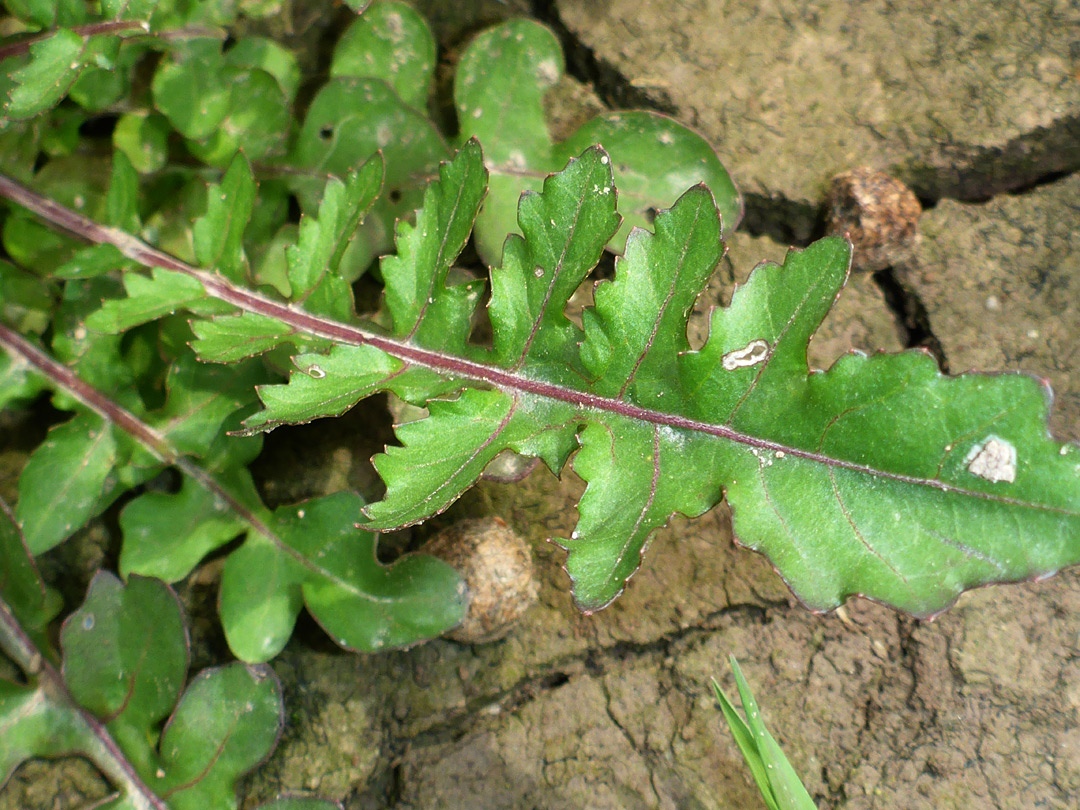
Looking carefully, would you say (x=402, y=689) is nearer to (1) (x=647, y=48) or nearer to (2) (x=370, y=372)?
(2) (x=370, y=372)

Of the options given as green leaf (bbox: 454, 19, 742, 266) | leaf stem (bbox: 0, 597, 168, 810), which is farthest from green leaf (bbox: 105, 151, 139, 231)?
leaf stem (bbox: 0, 597, 168, 810)

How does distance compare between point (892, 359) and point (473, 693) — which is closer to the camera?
point (892, 359)

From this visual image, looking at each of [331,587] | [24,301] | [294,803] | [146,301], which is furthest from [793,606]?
[24,301]

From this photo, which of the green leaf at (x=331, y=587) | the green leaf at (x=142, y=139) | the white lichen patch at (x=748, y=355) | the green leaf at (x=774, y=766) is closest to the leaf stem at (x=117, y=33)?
the green leaf at (x=142, y=139)

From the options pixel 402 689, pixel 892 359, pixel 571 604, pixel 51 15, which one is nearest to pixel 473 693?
pixel 402 689

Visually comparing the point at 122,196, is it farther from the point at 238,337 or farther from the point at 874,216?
the point at 874,216
